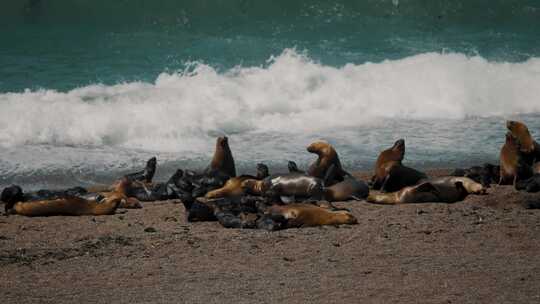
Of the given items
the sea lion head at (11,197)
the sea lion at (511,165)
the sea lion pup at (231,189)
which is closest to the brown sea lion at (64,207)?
the sea lion head at (11,197)

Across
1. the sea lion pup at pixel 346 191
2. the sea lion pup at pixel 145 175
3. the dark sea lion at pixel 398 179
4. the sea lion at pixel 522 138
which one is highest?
the sea lion at pixel 522 138

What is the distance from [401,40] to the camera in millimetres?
23156

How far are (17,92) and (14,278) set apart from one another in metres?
10.7

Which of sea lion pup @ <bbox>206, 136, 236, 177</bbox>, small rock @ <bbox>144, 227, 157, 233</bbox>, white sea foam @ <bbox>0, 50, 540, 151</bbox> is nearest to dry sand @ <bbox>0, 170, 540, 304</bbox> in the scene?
small rock @ <bbox>144, 227, 157, 233</bbox>

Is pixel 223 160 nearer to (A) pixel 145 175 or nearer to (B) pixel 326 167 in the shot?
(A) pixel 145 175

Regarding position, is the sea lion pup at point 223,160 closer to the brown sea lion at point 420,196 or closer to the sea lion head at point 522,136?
the brown sea lion at point 420,196

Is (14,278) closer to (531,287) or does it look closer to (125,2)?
(531,287)

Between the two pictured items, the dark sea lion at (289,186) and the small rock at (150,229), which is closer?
the small rock at (150,229)

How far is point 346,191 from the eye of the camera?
→ 33.9ft

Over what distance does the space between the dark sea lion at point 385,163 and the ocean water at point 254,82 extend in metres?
1.25

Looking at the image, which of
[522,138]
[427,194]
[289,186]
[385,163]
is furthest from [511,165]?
[289,186]

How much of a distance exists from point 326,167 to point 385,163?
26.9 inches

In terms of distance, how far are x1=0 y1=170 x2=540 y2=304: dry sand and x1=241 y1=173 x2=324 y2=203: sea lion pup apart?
53 centimetres

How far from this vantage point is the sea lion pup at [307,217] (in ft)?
29.2
